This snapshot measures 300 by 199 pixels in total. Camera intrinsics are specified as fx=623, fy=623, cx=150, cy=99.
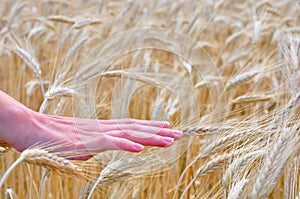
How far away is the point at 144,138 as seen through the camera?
145 cm

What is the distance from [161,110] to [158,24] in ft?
6.51

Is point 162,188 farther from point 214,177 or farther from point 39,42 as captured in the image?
point 39,42

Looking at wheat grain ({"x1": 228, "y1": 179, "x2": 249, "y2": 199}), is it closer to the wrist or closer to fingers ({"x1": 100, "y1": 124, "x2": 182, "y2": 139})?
fingers ({"x1": 100, "y1": 124, "x2": 182, "y2": 139})

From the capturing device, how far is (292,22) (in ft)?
11.9

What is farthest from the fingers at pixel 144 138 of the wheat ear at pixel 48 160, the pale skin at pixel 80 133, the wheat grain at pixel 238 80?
the wheat grain at pixel 238 80

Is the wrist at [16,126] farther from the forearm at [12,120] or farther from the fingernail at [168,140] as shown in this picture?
the fingernail at [168,140]

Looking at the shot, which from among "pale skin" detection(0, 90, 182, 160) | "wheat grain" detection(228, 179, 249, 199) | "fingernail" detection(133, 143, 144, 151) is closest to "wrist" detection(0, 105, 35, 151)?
"pale skin" detection(0, 90, 182, 160)

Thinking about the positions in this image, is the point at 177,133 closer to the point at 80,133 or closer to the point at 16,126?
the point at 80,133

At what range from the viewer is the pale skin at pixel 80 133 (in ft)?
4.64

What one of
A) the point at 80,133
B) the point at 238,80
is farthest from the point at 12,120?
the point at 238,80

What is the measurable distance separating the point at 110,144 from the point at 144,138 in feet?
0.31

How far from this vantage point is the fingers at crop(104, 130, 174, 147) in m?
1.43

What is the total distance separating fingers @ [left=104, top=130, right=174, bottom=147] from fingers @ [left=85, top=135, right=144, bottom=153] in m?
0.06

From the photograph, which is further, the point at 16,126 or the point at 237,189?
the point at 16,126
